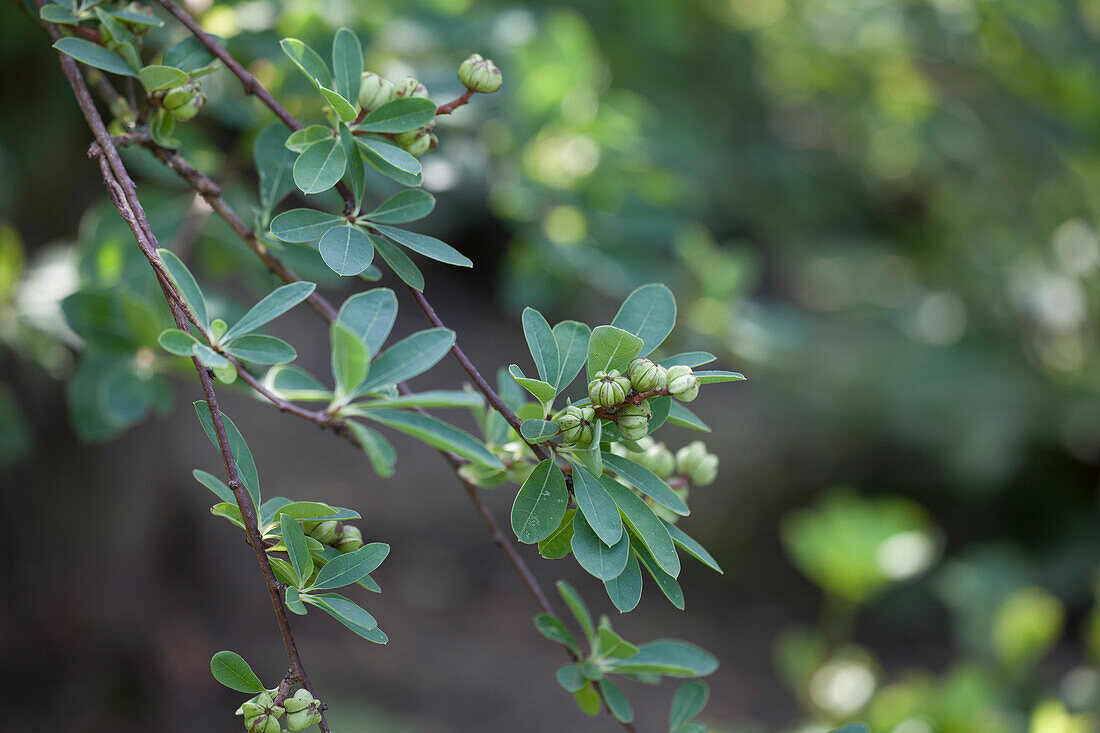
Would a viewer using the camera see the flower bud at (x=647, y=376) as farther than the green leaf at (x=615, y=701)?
No

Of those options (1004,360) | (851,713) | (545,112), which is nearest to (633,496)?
(545,112)

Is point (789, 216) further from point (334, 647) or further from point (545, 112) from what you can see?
point (334, 647)

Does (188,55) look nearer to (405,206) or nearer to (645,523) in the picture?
(405,206)

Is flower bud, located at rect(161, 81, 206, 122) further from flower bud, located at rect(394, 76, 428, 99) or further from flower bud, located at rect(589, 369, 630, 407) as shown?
flower bud, located at rect(589, 369, 630, 407)

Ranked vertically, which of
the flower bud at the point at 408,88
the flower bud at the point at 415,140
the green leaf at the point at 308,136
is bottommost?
the green leaf at the point at 308,136

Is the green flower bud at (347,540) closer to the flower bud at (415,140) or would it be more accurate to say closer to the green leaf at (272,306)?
the green leaf at (272,306)

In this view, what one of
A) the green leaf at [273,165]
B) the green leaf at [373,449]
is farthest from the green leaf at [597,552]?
the green leaf at [273,165]

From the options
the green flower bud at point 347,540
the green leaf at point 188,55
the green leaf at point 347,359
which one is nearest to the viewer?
the green leaf at point 347,359
